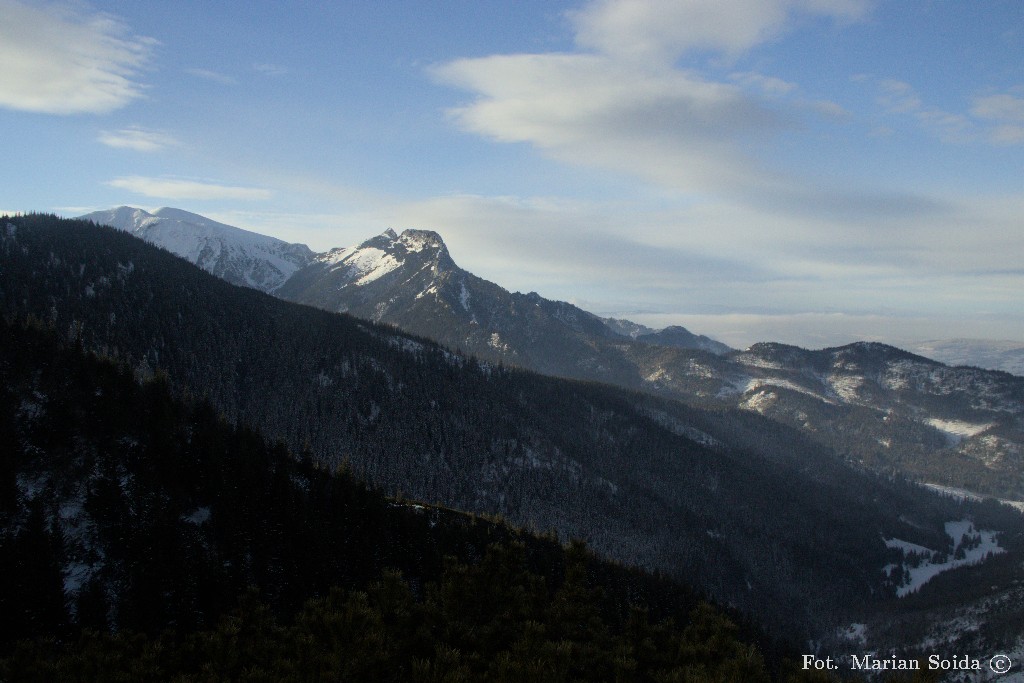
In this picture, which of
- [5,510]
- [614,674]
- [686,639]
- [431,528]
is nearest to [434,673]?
[614,674]

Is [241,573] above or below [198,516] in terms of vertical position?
below

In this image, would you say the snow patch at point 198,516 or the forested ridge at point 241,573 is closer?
the forested ridge at point 241,573

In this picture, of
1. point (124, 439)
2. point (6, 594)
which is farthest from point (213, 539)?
point (6, 594)

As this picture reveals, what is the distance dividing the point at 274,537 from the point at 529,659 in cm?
7249

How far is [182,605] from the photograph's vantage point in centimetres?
6512

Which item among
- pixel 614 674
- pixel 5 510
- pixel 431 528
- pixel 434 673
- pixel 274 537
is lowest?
pixel 431 528

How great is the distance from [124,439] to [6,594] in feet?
104

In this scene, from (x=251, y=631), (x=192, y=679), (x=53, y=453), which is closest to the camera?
(x=192, y=679)

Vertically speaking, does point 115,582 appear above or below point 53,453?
below

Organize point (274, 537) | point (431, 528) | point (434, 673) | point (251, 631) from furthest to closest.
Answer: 1. point (431, 528)
2. point (274, 537)
3. point (251, 631)
4. point (434, 673)

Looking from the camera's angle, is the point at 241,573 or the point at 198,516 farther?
the point at 198,516

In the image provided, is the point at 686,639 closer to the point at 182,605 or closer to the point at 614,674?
the point at 614,674

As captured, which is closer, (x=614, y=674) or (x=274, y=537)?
(x=614, y=674)

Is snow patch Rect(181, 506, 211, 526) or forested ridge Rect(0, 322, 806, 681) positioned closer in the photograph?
forested ridge Rect(0, 322, 806, 681)
